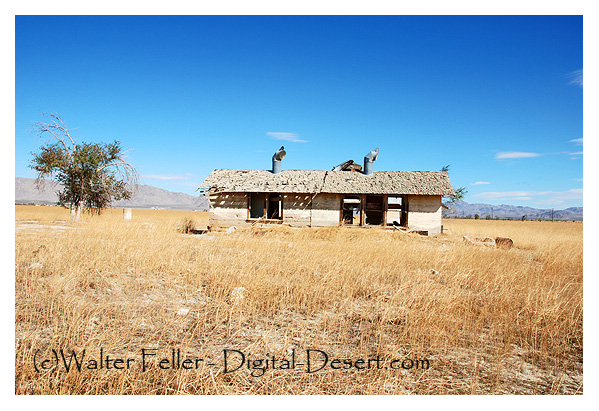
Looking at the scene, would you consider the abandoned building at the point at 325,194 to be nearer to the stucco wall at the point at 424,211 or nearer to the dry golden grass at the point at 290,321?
the stucco wall at the point at 424,211

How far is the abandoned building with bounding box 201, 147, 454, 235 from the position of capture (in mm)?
17547

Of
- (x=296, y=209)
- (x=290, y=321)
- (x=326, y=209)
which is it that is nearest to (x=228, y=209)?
(x=296, y=209)

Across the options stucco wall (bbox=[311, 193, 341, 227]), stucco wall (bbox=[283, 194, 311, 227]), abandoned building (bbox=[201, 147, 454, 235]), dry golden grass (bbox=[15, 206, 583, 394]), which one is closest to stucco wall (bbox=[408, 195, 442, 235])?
abandoned building (bbox=[201, 147, 454, 235])

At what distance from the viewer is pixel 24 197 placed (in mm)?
185875

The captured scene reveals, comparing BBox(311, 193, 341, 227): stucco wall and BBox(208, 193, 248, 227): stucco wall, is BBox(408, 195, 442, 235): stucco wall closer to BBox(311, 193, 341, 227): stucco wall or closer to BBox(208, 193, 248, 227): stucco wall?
BBox(311, 193, 341, 227): stucco wall

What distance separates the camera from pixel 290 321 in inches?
182

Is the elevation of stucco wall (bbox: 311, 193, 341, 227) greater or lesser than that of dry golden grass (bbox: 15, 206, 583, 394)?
greater

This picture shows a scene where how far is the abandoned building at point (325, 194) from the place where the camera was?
691 inches

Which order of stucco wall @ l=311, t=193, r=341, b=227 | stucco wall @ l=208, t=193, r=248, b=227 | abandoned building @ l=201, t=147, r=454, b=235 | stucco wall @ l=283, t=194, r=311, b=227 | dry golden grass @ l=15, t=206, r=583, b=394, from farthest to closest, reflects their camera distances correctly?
stucco wall @ l=208, t=193, r=248, b=227 → stucco wall @ l=283, t=194, r=311, b=227 → stucco wall @ l=311, t=193, r=341, b=227 → abandoned building @ l=201, t=147, r=454, b=235 → dry golden grass @ l=15, t=206, r=583, b=394

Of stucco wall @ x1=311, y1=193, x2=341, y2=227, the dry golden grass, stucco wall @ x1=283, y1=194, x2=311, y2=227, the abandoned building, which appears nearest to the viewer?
the dry golden grass

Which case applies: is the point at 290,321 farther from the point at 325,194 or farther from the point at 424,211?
the point at 424,211

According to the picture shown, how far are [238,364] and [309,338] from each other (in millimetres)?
969

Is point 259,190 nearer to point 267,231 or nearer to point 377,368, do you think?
point 267,231
